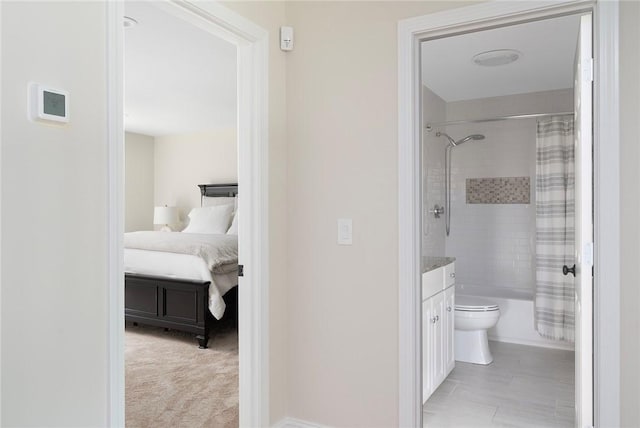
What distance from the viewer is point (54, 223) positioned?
4.55ft

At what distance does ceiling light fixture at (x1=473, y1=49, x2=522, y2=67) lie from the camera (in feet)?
10.9

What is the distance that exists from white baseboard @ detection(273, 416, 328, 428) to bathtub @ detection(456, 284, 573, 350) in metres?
2.33

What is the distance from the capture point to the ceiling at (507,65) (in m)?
2.98

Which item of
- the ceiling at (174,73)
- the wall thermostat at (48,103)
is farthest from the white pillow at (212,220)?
the wall thermostat at (48,103)

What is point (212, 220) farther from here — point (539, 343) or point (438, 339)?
point (539, 343)

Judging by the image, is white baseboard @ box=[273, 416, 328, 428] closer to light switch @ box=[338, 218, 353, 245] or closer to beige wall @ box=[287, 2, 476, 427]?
beige wall @ box=[287, 2, 476, 427]

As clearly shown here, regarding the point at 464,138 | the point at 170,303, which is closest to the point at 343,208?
the point at 170,303

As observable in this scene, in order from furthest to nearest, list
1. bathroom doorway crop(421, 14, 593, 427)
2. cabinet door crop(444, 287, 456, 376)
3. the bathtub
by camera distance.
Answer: the bathtub, cabinet door crop(444, 287, 456, 376), bathroom doorway crop(421, 14, 593, 427)

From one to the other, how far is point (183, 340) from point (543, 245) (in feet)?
10.7

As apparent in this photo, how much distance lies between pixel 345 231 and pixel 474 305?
1.85 metres

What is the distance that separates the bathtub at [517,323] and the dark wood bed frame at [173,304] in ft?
8.09

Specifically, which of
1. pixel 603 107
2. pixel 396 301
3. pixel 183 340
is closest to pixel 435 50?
pixel 603 107

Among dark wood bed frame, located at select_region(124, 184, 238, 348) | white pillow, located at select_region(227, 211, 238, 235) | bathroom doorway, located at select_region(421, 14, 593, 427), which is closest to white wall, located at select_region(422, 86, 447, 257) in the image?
bathroom doorway, located at select_region(421, 14, 593, 427)

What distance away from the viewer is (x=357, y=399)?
227 centimetres
